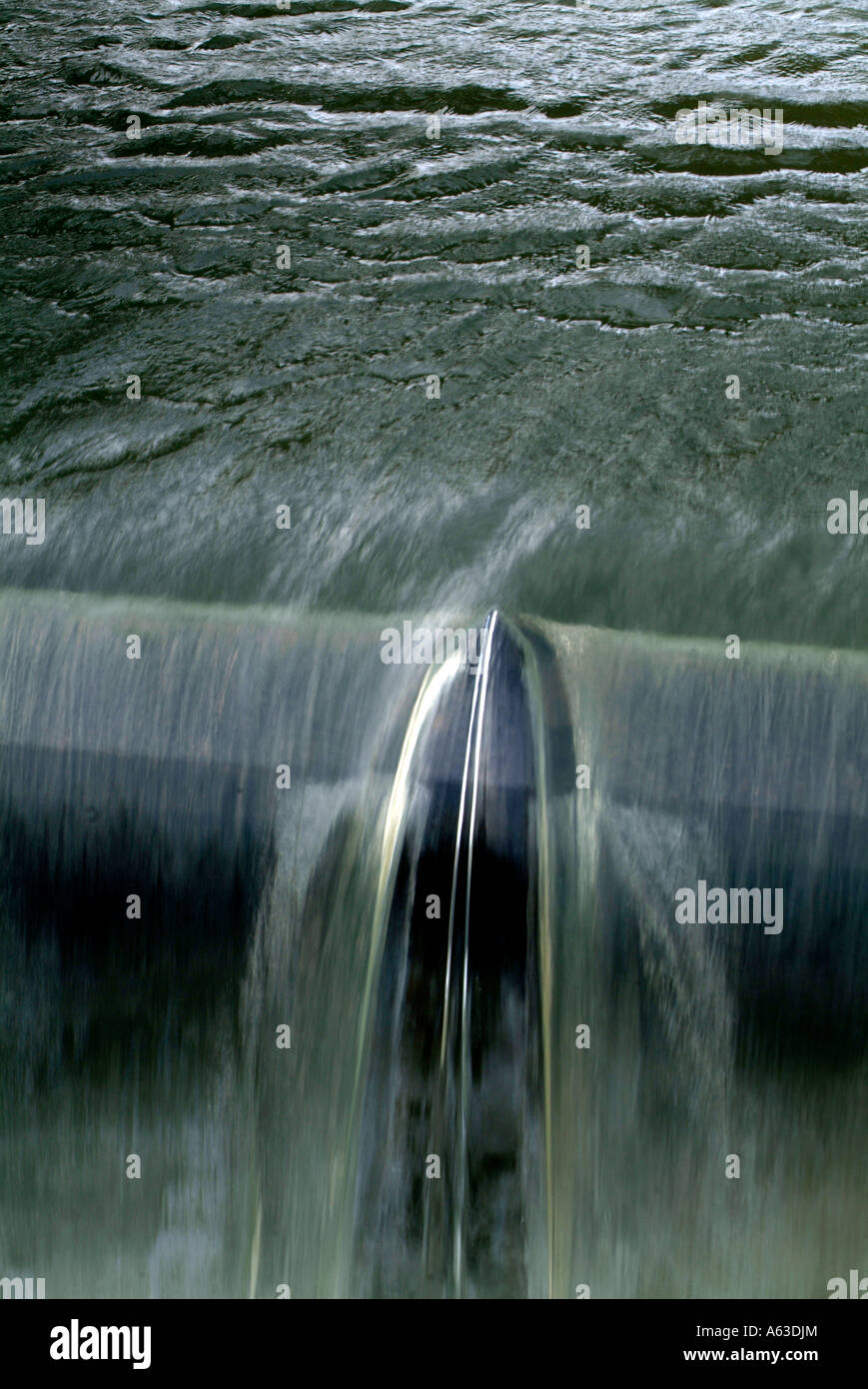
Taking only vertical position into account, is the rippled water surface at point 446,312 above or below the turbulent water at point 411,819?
above

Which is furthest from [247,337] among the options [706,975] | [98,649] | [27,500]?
[706,975]

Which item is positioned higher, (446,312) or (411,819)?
(446,312)

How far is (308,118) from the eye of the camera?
14.0ft

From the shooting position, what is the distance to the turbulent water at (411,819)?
2.23m

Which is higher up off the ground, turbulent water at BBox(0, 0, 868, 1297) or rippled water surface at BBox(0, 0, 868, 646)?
rippled water surface at BBox(0, 0, 868, 646)

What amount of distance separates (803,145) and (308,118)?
5.38 feet

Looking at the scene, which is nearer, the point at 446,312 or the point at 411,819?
the point at 411,819

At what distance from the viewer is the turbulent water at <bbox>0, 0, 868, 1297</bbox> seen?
2.23 m

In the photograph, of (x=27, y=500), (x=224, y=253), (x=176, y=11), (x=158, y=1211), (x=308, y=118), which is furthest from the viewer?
(x=176, y=11)

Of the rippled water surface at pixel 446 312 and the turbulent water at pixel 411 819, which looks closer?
the turbulent water at pixel 411 819

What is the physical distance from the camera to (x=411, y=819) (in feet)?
7.35

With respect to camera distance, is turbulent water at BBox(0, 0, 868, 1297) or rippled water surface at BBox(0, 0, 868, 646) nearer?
turbulent water at BBox(0, 0, 868, 1297)
